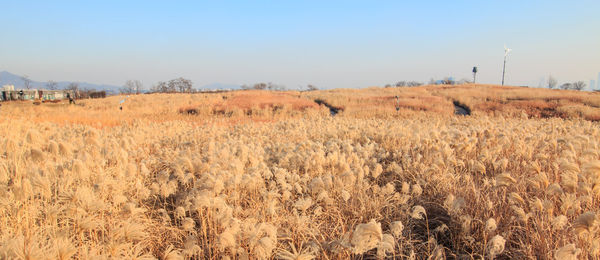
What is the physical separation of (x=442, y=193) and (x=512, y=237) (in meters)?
0.91

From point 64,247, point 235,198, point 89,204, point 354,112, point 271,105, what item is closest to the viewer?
point 64,247

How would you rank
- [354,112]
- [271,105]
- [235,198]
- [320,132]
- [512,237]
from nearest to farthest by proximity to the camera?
[512,237], [235,198], [320,132], [354,112], [271,105]

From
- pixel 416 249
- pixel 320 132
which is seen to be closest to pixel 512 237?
pixel 416 249

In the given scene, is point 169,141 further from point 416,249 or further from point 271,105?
point 271,105

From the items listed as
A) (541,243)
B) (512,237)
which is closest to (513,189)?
(512,237)

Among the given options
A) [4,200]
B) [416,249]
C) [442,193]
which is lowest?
[416,249]

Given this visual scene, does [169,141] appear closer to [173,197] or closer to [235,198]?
[173,197]

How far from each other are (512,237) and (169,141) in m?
6.41

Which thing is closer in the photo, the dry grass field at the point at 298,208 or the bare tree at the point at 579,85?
the dry grass field at the point at 298,208

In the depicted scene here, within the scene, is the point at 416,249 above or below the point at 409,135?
below

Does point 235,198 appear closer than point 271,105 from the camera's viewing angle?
Yes

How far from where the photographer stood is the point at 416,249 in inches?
98.9

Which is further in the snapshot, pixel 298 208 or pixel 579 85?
pixel 579 85

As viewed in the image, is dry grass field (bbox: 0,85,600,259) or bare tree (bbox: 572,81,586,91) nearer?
dry grass field (bbox: 0,85,600,259)
